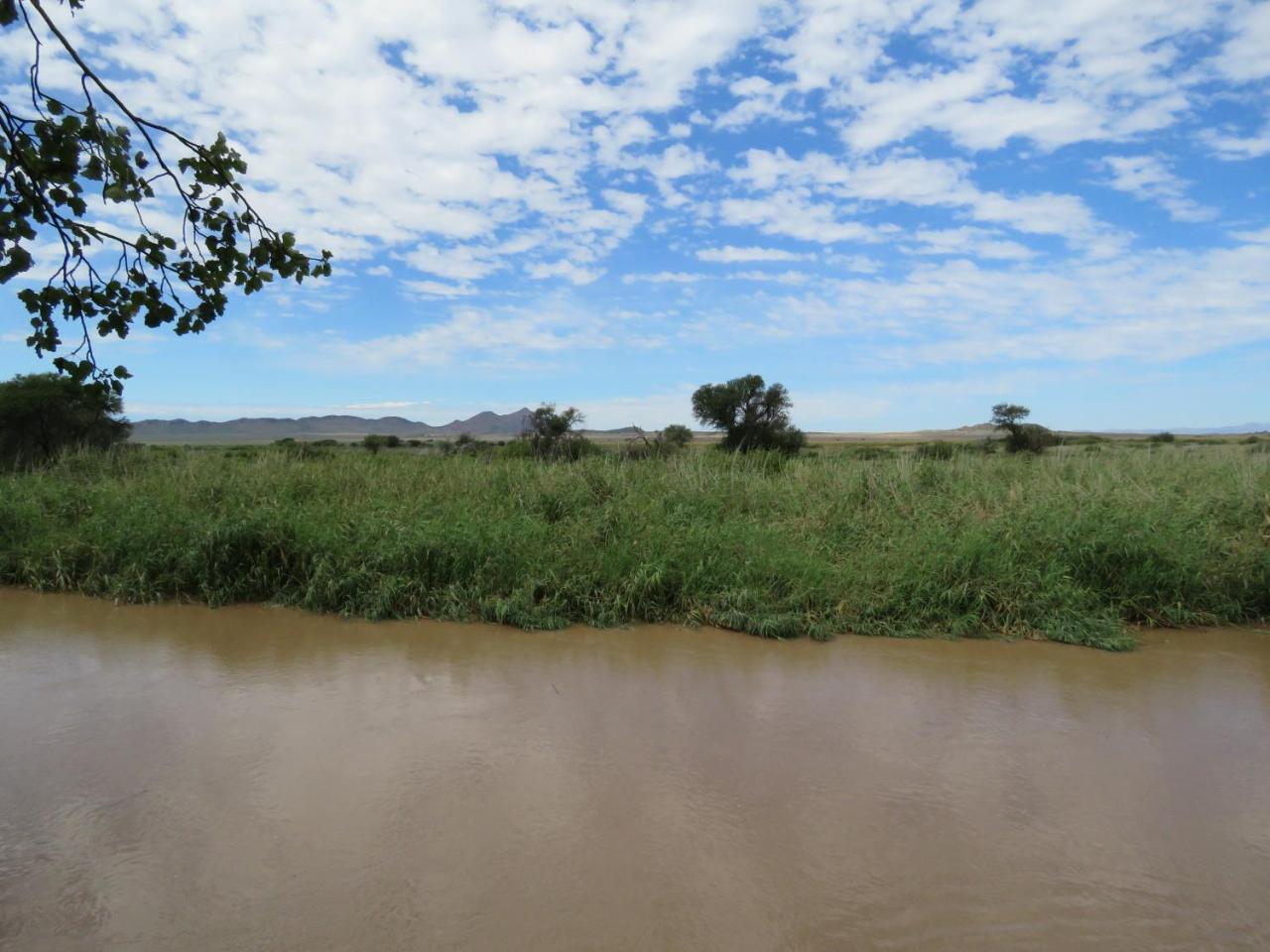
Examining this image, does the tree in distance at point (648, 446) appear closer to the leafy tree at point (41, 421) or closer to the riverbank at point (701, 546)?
Result: the riverbank at point (701, 546)

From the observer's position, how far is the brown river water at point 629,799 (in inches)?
101

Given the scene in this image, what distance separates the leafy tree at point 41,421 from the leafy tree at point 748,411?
15.5 m

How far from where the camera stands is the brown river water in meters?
2.56

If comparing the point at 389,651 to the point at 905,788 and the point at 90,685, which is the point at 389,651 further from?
the point at 905,788

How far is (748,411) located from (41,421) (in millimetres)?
17799

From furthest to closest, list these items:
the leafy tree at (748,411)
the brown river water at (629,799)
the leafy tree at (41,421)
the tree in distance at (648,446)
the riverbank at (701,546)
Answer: the leafy tree at (748,411) → the leafy tree at (41,421) → the tree in distance at (648,446) → the riverbank at (701,546) → the brown river water at (629,799)

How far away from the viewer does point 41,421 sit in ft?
48.3

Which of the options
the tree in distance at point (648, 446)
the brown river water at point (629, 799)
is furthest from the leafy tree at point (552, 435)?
the brown river water at point (629, 799)

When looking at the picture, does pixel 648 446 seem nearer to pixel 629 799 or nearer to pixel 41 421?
pixel 629 799

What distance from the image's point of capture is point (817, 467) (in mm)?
9898

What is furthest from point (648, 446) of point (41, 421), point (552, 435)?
point (41, 421)

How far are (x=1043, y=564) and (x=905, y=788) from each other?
405cm

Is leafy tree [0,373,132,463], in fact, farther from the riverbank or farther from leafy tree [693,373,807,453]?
leafy tree [693,373,807,453]

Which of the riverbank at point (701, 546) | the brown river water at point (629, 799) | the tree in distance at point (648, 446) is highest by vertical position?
the tree in distance at point (648, 446)
